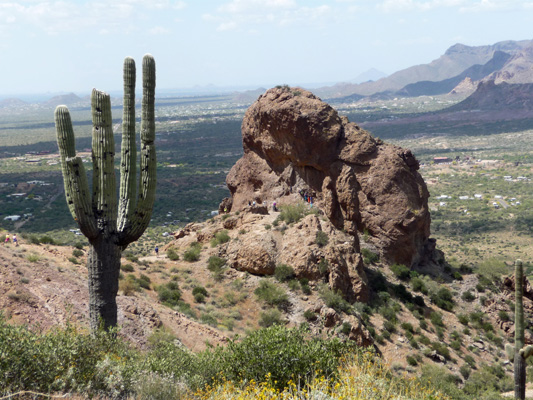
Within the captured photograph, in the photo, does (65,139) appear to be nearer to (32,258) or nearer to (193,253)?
(32,258)

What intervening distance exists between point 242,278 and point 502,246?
1306 inches

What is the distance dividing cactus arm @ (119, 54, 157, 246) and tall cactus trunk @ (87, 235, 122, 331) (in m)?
0.43

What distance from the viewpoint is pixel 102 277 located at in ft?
40.1

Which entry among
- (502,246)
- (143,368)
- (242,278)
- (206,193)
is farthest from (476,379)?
(206,193)

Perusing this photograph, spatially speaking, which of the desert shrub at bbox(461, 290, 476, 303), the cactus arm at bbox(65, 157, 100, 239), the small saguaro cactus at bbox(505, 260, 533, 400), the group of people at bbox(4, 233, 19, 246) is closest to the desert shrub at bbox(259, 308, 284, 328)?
the small saguaro cactus at bbox(505, 260, 533, 400)

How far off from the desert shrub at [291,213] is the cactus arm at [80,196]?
1206cm

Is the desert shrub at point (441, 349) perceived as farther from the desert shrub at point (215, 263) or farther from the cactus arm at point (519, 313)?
the desert shrub at point (215, 263)

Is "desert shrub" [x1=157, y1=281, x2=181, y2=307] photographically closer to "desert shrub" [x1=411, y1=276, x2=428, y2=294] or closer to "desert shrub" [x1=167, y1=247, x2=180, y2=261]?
"desert shrub" [x1=167, y1=247, x2=180, y2=261]

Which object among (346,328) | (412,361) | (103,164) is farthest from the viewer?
(412,361)

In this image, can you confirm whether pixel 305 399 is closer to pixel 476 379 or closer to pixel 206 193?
pixel 476 379

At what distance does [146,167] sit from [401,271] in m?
15.6

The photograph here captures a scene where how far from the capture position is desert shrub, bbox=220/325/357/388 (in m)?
9.63

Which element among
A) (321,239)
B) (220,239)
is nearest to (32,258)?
(220,239)

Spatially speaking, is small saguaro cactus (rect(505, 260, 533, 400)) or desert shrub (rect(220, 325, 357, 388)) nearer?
desert shrub (rect(220, 325, 357, 388))
